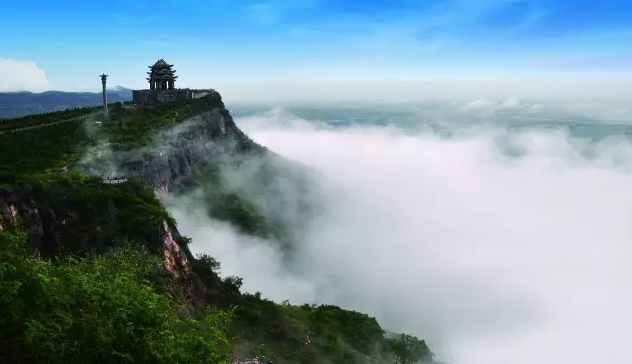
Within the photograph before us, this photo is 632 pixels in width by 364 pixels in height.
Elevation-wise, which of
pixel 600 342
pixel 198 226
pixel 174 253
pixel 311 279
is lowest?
pixel 600 342

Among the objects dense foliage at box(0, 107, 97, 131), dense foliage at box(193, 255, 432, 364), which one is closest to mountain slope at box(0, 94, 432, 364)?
dense foliage at box(193, 255, 432, 364)

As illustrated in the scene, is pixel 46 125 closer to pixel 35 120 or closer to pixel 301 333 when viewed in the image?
pixel 35 120

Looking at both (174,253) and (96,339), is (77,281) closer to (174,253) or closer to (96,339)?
(96,339)

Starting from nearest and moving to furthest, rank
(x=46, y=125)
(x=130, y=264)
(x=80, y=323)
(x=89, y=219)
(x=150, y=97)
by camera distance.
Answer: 1. (x=80, y=323)
2. (x=130, y=264)
3. (x=89, y=219)
4. (x=46, y=125)
5. (x=150, y=97)

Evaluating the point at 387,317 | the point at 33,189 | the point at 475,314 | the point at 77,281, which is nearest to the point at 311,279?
the point at 387,317

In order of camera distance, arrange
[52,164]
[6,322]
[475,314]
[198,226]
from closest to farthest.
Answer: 1. [6,322]
2. [52,164]
3. [198,226]
4. [475,314]

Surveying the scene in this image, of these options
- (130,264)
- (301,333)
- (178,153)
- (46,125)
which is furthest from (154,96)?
(130,264)

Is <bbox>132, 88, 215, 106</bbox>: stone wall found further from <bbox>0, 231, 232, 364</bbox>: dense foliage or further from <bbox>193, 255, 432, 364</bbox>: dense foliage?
<bbox>0, 231, 232, 364</bbox>: dense foliage
